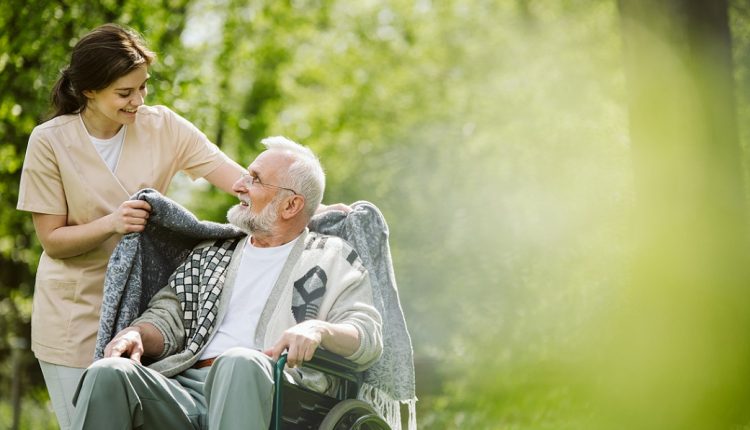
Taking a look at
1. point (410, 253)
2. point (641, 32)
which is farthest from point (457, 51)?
point (641, 32)

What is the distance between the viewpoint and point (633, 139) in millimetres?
4715

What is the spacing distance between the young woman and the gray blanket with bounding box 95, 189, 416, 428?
0.33 ft

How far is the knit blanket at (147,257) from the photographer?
9.91 ft

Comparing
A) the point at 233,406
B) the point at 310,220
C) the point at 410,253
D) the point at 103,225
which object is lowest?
the point at 233,406

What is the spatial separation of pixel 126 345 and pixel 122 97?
0.75 meters

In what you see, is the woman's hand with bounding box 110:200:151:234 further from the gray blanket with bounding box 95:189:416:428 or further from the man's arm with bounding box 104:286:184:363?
the man's arm with bounding box 104:286:184:363

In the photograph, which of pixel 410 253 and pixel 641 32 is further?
pixel 410 253

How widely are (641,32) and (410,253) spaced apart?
5256 millimetres

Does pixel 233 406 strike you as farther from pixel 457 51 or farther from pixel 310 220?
pixel 457 51

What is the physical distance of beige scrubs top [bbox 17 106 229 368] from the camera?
310 centimetres

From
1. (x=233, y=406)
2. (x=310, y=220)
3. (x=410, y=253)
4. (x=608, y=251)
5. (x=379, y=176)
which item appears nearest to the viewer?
(x=233, y=406)

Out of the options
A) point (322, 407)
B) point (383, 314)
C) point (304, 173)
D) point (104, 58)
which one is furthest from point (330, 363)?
point (104, 58)

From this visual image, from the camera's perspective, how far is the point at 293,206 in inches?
127

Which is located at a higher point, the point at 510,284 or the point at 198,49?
the point at 198,49
